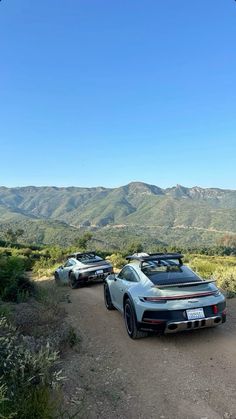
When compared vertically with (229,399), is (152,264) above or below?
above

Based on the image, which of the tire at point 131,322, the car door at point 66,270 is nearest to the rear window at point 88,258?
the car door at point 66,270

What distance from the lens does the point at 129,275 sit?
7.20m

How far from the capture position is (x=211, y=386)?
430 centimetres

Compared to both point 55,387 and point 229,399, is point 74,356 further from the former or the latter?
point 229,399

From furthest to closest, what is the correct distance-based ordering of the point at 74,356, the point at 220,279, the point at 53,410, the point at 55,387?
1. the point at 220,279
2. the point at 74,356
3. the point at 55,387
4. the point at 53,410

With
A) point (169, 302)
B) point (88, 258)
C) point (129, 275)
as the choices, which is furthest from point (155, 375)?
point (88, 258)

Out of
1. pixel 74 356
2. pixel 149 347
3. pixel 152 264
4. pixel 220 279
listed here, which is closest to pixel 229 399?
pixel 149 347

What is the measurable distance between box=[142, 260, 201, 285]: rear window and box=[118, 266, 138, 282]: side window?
0.22 meters

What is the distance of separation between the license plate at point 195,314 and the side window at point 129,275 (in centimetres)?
141

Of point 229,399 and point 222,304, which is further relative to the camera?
point 222,304

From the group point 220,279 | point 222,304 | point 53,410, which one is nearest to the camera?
point 53,410

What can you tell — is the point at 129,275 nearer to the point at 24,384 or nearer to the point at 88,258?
the point at 24,384

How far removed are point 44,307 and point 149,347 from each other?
2.69m

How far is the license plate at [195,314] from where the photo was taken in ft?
18.1
